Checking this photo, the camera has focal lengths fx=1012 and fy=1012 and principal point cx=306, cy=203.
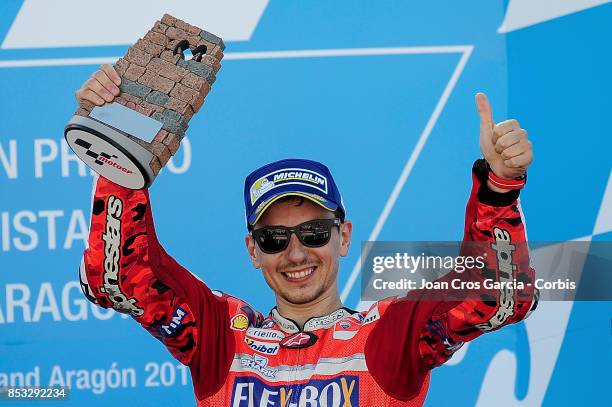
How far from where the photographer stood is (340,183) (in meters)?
2.77

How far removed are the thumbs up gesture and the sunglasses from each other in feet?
1.43

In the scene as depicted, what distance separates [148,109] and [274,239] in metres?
0.39

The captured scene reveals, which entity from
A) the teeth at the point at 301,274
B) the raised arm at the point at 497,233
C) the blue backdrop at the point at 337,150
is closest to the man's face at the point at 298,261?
the teeth at the point at 301,274

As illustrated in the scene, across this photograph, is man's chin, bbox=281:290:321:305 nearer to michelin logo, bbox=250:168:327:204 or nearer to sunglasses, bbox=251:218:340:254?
sunglasses, bbox=251:218:340:254

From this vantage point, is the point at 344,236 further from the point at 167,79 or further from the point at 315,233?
the point at 167,79

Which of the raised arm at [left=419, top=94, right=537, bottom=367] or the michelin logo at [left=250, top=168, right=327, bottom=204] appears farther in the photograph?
the michelin logo at [left=250, top=168, right=327, bottom=204]

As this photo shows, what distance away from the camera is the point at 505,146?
5.71ft

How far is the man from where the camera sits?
1.85 metres

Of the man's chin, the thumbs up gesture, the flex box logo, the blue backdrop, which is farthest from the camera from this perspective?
the blue backdrop

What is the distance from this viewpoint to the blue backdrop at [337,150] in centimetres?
273

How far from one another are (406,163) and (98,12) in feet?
3.08

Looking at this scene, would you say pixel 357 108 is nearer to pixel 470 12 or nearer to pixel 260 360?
pixel 470 12

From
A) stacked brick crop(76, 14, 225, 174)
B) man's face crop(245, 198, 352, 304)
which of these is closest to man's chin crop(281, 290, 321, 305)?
man's face crop(245, 198, 352, 304)

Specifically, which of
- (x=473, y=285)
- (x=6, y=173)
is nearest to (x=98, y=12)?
(x=6, y=173)
